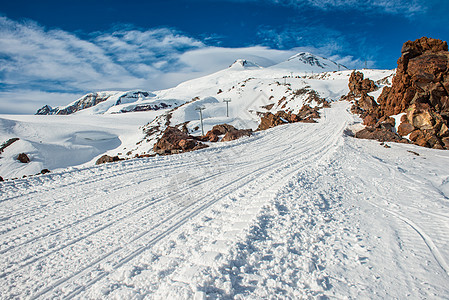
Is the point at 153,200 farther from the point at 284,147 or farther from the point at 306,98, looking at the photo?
the point at 306,98

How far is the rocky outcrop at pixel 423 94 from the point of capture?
12977 millimetres

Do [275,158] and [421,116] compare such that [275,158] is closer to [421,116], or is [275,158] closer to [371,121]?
[421,116]

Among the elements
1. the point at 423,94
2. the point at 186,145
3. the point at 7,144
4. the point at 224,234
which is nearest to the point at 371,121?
the point at 423,94

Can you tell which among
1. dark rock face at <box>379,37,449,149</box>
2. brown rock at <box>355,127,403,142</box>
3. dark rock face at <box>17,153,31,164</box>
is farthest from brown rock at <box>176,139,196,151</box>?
dark rock face at <box>17,153,31,164</box>

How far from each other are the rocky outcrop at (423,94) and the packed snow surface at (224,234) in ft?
24.1

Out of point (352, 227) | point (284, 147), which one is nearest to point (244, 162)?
point (284, 147)

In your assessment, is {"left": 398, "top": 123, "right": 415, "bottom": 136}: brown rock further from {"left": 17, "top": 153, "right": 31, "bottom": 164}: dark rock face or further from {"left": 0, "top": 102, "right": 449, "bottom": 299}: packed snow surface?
{"left": 17, "top": 153, "right": 31, "bottom": 164}: dark rock face

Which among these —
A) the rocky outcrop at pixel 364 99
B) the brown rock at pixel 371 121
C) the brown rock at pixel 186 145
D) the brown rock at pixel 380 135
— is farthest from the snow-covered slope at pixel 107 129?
the brown rock at pixel 380 135

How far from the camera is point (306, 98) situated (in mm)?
50844

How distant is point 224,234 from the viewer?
12.4ft

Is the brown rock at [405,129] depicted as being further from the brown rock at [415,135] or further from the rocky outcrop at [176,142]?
the rocky outcrop at [176,142]

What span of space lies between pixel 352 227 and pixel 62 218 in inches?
245

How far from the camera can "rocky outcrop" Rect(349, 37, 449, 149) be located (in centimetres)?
1298

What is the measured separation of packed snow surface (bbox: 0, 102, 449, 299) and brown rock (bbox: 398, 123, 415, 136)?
802 cm
